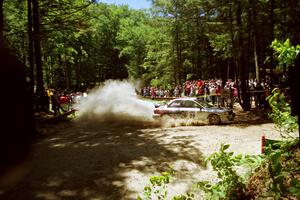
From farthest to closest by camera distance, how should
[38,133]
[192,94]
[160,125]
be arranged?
[192,94]
[160,125]
[38,133]

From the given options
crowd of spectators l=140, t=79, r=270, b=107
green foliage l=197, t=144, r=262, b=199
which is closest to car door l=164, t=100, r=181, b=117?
crowd of spectators l=140, t=79, r=270, b=107

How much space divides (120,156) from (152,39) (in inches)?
1912

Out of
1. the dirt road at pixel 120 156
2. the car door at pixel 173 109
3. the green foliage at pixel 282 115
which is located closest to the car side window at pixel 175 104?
the car door at pixel 173 109

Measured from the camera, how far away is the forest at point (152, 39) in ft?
73.1

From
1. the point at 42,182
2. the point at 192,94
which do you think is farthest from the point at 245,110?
the point at 42,182

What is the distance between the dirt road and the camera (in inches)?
345

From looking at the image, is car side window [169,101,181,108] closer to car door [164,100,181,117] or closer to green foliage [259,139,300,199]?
car door [164,100,181,117]

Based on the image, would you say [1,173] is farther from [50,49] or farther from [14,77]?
[50,49]

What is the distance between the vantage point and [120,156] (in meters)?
11.9

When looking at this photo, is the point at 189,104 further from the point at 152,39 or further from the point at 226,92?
the point at 152,39

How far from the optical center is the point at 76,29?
22.5 meters

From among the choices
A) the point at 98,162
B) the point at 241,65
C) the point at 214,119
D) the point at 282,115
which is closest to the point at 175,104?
the point at 214,119

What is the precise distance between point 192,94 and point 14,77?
2087cm

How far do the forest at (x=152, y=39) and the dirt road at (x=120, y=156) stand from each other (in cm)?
375
